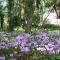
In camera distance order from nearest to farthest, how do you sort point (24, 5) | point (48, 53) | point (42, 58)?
point (42, 58) < point (48, 53) < point (24, 5)

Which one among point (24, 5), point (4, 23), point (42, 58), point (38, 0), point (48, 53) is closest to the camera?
point (42, 58)

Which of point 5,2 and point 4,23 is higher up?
point 5,2

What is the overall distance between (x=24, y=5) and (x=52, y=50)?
13.4 m

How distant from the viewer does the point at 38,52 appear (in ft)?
19.3

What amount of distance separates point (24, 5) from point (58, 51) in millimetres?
13166

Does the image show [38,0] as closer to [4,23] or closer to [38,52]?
[4,23]

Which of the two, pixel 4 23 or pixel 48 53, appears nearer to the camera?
pixel 48 53

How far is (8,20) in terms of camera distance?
20.5m

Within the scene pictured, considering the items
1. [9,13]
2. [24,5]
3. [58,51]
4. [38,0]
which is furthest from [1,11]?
[58,51]

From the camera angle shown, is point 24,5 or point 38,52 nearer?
point 38,52

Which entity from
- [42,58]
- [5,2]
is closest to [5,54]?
[42,58]

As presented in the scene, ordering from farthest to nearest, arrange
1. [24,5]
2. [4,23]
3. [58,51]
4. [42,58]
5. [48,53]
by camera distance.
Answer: [4,23]
[24,5]
[58,51]
[48,53]
[42,58]

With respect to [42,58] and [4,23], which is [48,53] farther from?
[4,23]

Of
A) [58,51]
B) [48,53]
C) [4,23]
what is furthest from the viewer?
[4,23]
